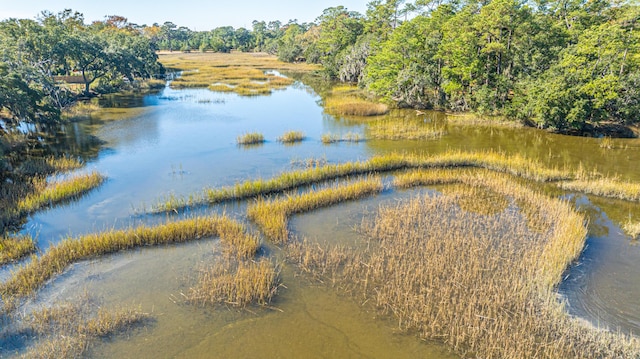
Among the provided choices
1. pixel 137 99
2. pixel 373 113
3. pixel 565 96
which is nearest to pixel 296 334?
pixel 565 96

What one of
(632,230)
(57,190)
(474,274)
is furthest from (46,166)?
(632,230)

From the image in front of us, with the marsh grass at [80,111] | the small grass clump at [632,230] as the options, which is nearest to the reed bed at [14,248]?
the small grass clump at [632,230]

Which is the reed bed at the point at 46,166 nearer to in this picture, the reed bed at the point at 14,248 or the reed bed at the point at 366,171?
the reed bed at the point at 14,248

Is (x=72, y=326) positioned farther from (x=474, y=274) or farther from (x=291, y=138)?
(x=291, y=138)

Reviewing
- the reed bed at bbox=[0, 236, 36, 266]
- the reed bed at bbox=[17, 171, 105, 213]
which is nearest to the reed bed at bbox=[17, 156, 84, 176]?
the reed bed at bbox=[17, 171, 105, 213]

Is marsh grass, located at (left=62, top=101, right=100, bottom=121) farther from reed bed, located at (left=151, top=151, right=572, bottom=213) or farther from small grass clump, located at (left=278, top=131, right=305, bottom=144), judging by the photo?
reed bed, located at (left=151, top=151, right=572, bottom=213)

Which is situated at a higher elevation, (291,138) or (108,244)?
(291,138)

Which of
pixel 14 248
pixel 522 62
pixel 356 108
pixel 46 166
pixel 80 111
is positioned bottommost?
pixel 14 248

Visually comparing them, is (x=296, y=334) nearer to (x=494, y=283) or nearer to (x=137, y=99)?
(x=494, y=283)
